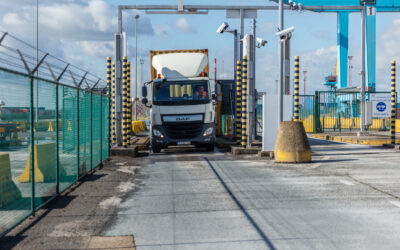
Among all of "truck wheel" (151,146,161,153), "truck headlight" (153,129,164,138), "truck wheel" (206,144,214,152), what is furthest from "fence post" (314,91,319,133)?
"truck headlight" (153,129,164,138)

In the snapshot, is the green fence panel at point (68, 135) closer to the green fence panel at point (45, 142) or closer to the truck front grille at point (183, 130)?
the green fence panel at point (45, 142)

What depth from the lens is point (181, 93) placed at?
17281 millimetres

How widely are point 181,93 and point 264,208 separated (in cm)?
1033

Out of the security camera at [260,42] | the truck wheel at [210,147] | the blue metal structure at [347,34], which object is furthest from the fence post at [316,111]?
the truck wheel at [210,147]

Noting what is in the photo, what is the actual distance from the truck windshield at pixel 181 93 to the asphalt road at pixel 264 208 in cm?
479

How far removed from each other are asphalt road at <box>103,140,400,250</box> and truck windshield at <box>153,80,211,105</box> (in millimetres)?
4792

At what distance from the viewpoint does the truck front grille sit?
680 inches

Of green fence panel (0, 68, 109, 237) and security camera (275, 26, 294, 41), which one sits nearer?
green fence panel (0, 68, 109, 237)

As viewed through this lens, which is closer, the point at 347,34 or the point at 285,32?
the point at 285,32

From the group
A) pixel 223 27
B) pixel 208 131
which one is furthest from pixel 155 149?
pixel 223 27

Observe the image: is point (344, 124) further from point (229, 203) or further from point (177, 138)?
point (229, 203)

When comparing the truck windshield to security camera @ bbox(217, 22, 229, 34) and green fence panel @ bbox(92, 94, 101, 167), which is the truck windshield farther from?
security camera @ bbox(217, 22, 229, 34)

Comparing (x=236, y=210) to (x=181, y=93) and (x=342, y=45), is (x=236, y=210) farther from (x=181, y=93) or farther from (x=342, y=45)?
(x=342, y=45)

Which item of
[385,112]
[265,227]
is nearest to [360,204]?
[265,227]
